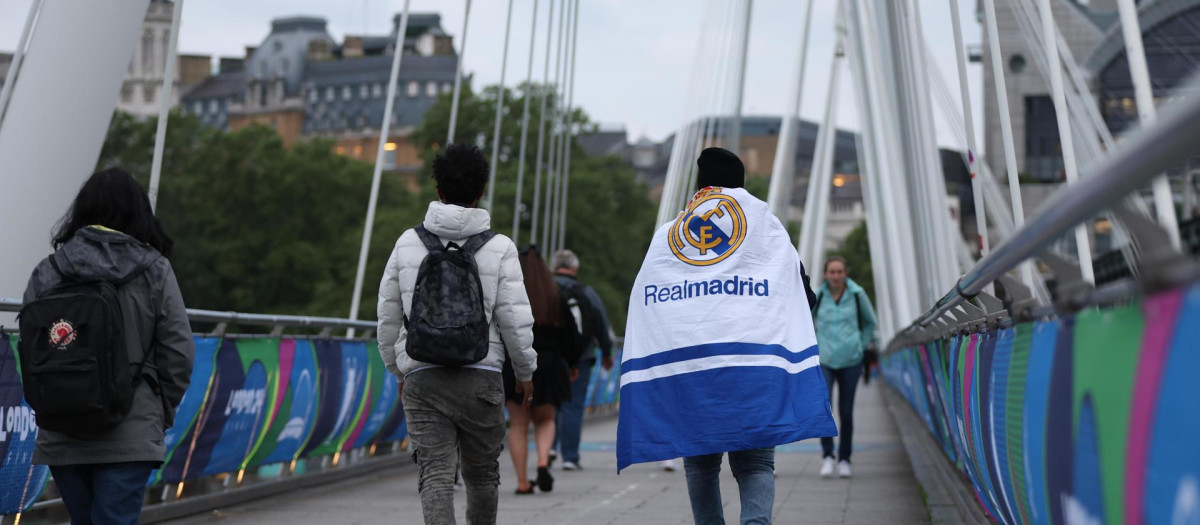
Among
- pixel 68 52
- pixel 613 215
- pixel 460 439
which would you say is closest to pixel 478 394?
pixel 460 439

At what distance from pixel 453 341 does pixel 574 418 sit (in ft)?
22.0

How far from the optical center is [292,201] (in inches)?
2480

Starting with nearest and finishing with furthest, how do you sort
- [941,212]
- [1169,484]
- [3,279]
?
[1169,484], [3,279], [941,212]

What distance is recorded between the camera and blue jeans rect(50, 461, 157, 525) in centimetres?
450

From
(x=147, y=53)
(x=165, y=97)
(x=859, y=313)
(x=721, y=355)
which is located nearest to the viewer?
→ (x=721, y=355)

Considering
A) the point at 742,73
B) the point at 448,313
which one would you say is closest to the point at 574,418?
the point at 448,313

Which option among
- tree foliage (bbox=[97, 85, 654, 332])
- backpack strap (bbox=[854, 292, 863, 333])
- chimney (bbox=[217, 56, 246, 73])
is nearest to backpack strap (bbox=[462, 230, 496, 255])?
backpack strap (bbox=[854, 292, 863, 333])

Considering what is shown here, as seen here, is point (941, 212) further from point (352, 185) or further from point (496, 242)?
point (352, 185)

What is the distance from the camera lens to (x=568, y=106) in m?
26.5

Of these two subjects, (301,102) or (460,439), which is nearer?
(460,439)

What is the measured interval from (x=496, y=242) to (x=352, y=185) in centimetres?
5811

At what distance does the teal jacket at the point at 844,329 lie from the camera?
11.4 meters

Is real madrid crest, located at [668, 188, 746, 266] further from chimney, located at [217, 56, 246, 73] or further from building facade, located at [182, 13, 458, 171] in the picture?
chimney, located at [217, 56, 246, 73]

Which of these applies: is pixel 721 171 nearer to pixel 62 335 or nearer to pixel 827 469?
pixel 62 335
